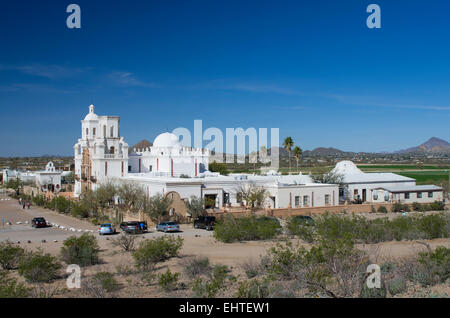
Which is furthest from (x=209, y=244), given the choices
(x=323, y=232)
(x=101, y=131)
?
(x=101, y=131)

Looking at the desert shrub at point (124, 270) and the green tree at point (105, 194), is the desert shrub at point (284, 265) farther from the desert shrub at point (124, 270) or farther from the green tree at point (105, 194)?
the green tree at point (105, 194)

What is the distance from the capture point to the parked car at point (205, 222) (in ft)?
97.8

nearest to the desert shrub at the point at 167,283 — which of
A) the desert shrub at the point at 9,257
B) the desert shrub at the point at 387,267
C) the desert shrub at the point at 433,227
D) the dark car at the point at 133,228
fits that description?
the desert shrub at the point at 387,267

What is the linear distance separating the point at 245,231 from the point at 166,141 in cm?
2648

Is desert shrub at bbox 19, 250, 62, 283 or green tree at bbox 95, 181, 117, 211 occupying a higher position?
green tree at bbox 95, 181, 117, 211

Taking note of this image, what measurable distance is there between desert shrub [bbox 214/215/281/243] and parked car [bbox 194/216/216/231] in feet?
11.2

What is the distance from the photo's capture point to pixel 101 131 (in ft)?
161

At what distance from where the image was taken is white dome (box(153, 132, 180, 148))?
49875mm

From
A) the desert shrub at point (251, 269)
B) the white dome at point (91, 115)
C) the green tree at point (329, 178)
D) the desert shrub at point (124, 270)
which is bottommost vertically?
the desert shrub at point (124, 270)

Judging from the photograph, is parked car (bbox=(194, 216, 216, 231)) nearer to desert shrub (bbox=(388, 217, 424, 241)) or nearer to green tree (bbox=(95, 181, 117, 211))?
green tree (bbox=(95, 181, 117, 211))

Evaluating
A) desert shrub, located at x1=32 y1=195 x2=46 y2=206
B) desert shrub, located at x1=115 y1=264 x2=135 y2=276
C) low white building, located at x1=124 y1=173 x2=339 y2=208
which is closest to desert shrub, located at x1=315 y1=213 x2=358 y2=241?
desert shrub, located at x1=115 y1=264 x2=135 y2=276

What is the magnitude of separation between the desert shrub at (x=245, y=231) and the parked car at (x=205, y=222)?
3.43 m
